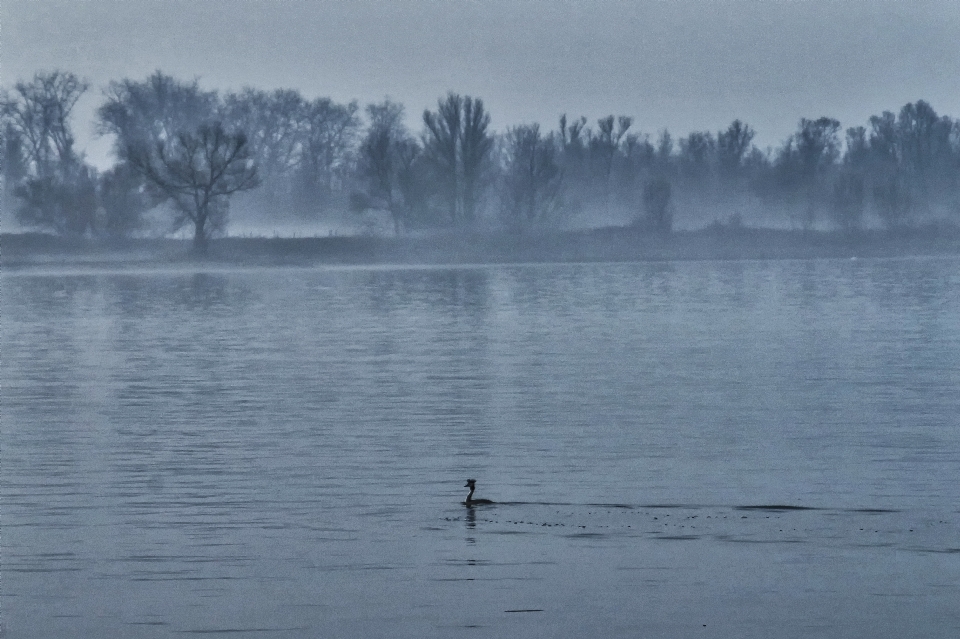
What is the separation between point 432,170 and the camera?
8981 centimetres

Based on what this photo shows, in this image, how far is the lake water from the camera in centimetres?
1087

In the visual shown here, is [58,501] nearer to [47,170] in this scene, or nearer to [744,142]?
[47,170]

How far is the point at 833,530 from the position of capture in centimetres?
1312

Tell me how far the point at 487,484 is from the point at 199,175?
217 ft

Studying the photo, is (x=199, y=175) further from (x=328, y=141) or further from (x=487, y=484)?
(x=487, y=484)

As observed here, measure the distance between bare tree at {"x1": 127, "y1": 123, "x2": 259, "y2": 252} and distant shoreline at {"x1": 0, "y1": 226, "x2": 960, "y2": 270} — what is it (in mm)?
1593

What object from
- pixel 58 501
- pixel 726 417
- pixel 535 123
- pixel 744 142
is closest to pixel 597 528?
pixel 58 501

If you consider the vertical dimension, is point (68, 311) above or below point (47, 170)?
below

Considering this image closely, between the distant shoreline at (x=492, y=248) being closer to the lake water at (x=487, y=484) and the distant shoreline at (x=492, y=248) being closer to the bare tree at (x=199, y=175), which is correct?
the bare tree at (x=199, y=175)

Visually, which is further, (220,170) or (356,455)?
(220,170)

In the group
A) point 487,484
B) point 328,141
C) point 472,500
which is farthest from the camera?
point 328,141

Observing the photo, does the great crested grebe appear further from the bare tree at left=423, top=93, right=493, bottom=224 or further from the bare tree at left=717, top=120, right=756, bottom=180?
the bare tree at left=717, top=120, right=756, bottom=180

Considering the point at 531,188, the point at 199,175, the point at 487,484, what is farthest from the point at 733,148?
the point at 487,484

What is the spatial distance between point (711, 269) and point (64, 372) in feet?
172
